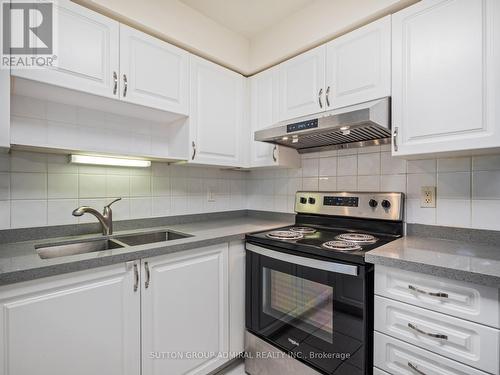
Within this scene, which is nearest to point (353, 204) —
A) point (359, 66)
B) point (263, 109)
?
point (359, 66)

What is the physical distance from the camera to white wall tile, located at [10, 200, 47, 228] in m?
1.35

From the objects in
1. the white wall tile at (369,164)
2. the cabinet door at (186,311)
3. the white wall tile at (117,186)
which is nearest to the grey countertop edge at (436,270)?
the white wall tile at (369,164)

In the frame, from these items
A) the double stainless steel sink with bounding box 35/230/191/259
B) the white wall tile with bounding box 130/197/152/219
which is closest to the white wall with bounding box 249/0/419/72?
the white wall tile with bounding box 130/197/152/219

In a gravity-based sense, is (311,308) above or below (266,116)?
below

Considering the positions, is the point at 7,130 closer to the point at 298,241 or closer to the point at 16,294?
the point at 16,294

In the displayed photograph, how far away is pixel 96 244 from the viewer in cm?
150

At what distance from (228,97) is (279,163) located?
0.65m

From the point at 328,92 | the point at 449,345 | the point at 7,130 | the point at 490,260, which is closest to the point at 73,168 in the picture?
the point at 7,130

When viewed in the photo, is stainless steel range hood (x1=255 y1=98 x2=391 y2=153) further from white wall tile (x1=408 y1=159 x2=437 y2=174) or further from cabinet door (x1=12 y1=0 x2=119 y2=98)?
cabinet door (x1=12 y1=0 x2=119 y2=98)

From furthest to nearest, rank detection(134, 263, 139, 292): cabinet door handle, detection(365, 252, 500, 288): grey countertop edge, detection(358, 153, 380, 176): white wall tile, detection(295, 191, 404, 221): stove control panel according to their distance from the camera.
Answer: detection(358, 153, 380, 176): white wall tile → detection(295, 191, 404, 221): stove control panel → detection(134, 263, 139, 292): cabinet door handle → detection(365, 252, 500, 288): grey countertop edge

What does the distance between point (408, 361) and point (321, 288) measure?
1.39 feet

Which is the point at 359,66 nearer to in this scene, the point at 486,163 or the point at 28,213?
the point at 486,163

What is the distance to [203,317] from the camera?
1454mm

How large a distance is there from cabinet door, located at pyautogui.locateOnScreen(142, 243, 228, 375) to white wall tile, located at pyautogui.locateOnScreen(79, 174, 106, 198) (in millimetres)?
684
